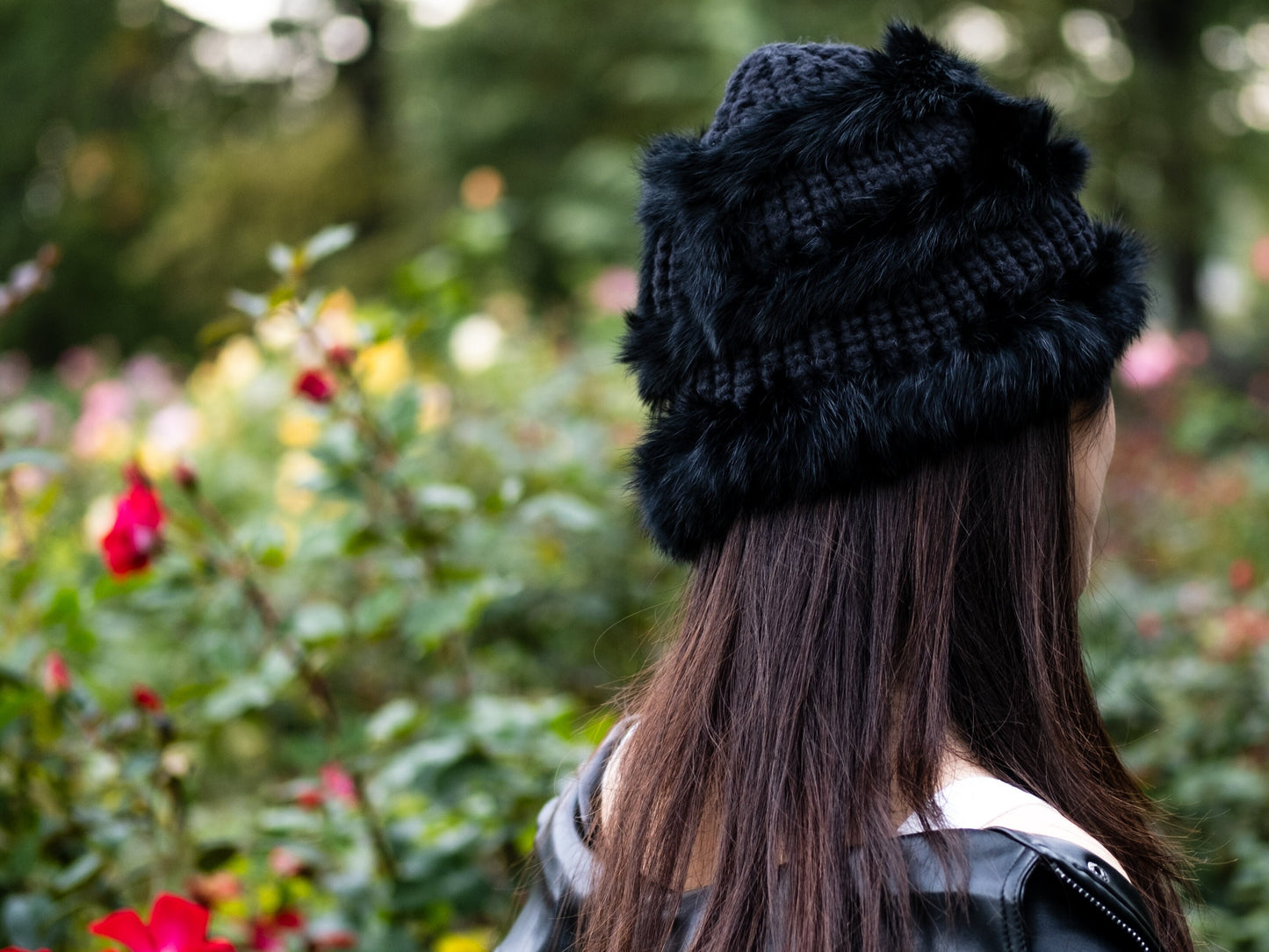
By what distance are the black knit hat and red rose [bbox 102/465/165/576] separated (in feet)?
3.02

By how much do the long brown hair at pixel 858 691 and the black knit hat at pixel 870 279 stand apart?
0.06 m

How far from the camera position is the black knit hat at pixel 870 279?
Result: 1.05m

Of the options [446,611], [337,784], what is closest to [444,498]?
[446,611]

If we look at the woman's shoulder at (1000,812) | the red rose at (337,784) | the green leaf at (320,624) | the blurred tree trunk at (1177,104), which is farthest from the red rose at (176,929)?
the blurred tree trunk at (1177,104)

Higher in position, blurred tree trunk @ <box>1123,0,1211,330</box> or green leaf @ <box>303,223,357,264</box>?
blurred tree trunk @ <box>1123,0,1211,330</box>

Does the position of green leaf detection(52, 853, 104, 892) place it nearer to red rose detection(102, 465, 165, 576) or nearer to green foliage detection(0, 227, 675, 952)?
green foliage detection(0, 227, 675, 952)

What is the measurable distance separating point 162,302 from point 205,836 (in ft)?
49.7

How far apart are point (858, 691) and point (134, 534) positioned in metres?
1.17

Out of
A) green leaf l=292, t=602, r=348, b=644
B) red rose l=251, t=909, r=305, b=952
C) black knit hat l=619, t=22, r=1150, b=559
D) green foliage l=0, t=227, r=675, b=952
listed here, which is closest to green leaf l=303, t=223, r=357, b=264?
green foliage l=0, t=227, r=675, b=952

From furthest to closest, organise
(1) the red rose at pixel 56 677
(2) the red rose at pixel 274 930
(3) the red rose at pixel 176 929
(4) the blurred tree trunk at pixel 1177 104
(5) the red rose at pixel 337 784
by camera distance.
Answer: (4) the blurred tree trunk at pixel 1177 104, (5) the red rose at pixel 337 784, (2) the red rose at pixel 274 930, (1) the red rose at pixel 56 677, (3) the red rose at pixel 176 929

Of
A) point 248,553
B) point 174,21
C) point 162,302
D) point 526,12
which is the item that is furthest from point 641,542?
point 174,21

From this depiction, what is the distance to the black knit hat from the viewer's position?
105 centimetres

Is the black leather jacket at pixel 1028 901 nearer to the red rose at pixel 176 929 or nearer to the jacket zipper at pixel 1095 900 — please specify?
the jacket zipper at pixel 1095 900

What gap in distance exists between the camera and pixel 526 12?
1098 cm
